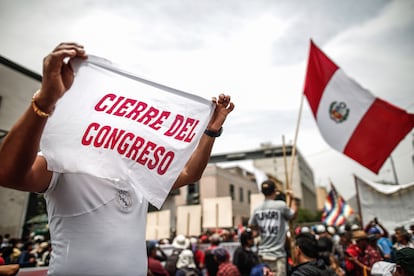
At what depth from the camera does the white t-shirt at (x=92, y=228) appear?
1.25m

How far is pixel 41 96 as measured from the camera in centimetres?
110

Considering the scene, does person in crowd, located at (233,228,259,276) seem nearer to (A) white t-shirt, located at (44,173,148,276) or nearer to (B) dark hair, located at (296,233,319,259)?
(B) dark hair, located at (296,233,319,259)

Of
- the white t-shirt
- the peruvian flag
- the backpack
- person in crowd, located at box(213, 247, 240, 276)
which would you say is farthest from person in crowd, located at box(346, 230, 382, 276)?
the white t-shirt

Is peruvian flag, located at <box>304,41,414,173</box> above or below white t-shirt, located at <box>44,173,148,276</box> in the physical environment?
above

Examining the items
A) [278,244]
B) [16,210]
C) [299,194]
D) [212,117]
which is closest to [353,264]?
[278,244]

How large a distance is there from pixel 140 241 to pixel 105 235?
19 cm

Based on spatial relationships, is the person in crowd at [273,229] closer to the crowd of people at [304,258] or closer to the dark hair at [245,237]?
the crowd of people at [304,258]

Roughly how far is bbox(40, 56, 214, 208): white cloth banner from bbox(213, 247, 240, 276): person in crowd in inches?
→ 112

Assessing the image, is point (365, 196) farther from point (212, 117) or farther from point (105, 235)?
point (105, 235)

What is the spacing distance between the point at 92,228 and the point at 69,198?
6.7 inches

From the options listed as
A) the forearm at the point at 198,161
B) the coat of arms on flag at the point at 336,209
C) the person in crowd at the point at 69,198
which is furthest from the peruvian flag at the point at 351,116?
the coat of arms on flag at the point at 336,209

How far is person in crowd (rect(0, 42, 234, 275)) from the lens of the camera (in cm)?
109

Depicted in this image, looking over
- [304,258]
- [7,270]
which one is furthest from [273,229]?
[7,270]

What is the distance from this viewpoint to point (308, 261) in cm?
300
